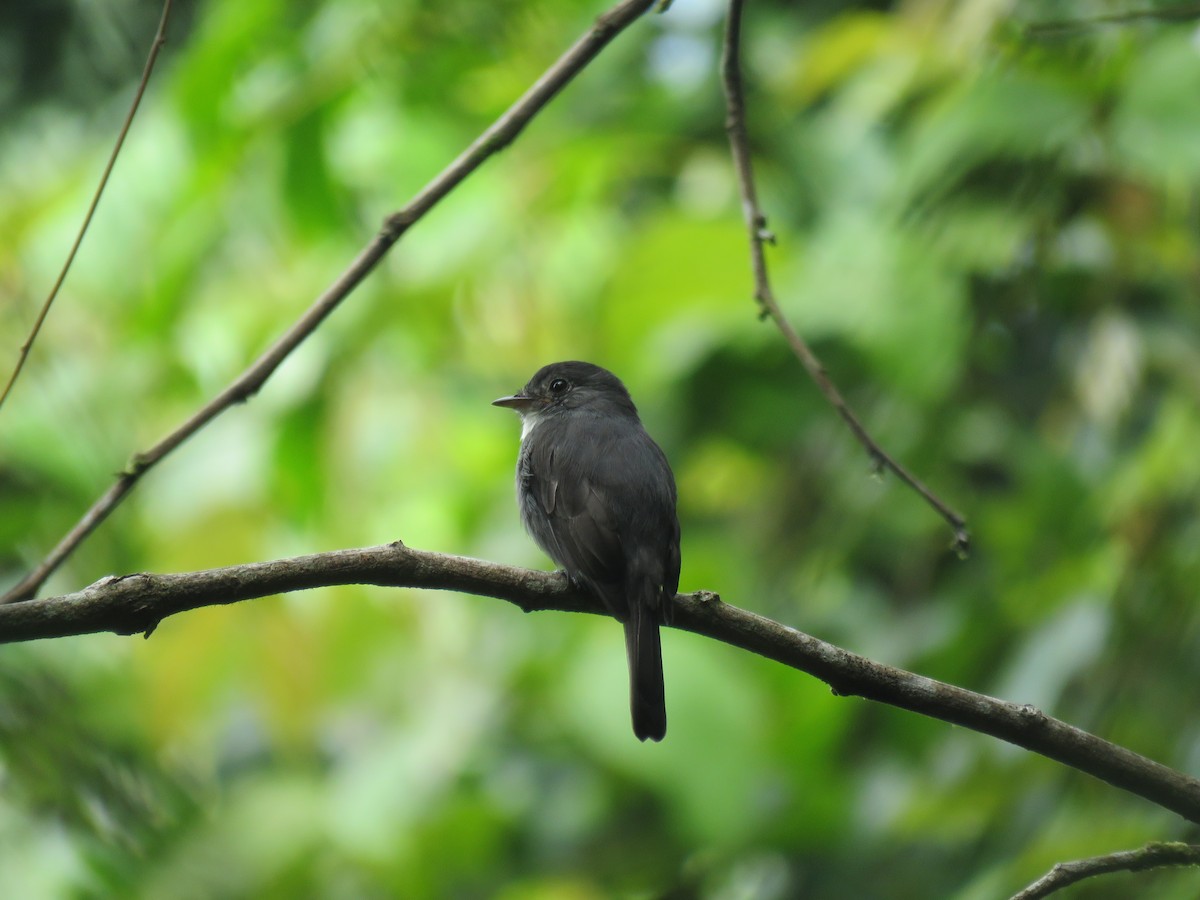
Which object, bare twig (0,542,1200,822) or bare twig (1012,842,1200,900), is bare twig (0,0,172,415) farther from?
bare twig (1012,842,1200,900)

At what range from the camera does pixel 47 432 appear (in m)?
3.71

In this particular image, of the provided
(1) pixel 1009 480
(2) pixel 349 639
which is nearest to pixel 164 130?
(2) pixel 349 639

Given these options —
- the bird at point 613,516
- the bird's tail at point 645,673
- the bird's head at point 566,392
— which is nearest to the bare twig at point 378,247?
the bird at point 613,516

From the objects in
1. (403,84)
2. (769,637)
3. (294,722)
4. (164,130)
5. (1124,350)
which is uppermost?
(403,84)

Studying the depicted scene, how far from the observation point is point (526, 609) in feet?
7.68

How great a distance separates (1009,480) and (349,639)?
3.30 metres

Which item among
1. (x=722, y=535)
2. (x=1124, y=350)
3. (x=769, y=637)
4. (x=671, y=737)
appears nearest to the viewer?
(x=769, y=637)

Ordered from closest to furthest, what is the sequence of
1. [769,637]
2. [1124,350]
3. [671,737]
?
[769,637] < [671,737] < [1124,350]

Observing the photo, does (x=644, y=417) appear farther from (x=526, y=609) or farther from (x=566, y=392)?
(x=526, y=609)

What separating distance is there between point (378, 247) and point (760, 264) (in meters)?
0.80

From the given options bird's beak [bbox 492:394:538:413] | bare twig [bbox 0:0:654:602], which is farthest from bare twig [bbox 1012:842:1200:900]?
bird's beak [bbox 492:394:538:413]

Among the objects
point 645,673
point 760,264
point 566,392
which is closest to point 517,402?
point 566,392

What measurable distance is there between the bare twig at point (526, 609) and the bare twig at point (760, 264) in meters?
0.46

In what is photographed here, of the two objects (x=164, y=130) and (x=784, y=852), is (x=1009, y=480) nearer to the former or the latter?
(x=784, y=852)
